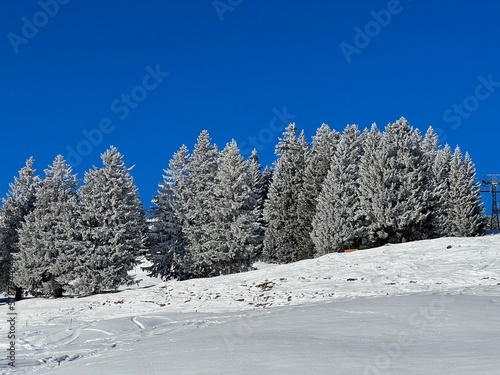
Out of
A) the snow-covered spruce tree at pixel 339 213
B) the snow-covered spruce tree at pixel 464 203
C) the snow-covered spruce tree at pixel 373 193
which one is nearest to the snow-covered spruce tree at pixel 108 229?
the snow-covered spruce tree at pixel 339 213

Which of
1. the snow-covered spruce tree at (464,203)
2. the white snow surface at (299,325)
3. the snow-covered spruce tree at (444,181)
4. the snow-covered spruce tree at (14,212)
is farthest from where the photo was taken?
the snow-covered spruce tree at (464,203)

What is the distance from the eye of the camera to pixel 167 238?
130ft

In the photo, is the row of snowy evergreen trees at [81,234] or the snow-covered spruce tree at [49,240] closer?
the row of snowy evergreen trees at [81,234]

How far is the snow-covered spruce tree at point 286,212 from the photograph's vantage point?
44.5 meters

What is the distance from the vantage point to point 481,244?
96.2ft

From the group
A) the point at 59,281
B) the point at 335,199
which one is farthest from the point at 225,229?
the point at 59,281

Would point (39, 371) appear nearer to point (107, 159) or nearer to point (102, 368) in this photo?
point (102, 368)

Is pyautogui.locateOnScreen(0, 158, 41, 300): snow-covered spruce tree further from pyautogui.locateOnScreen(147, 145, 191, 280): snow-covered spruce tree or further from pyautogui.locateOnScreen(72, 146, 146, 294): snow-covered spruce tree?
pyautogui.locateOnScreen(147, 145, 191, 280): snow-covered spruce tree

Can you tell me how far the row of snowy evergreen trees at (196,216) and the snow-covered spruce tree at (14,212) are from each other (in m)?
0.08

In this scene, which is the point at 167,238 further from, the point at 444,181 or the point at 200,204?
the point at 444,181

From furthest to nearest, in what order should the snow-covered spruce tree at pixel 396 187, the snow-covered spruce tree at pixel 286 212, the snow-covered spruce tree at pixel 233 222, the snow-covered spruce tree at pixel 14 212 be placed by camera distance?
1. the snow-covered spruce tree at pixel 286 212
2. the snow-covered spruce tree at pixel 14 212
3. the snow-covered spruce tree at pixel 396 187
4. the snow-covered spruce tree at pixel 233 222

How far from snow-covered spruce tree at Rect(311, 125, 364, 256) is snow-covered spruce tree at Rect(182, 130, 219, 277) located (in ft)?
27.3

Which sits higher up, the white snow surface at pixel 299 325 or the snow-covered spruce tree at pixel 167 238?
the snow-covered spruce tree at pixel 167 238

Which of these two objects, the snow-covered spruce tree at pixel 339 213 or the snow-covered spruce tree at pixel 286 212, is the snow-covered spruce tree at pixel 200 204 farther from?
the snow-covered spruce tree at pixel 339 213
